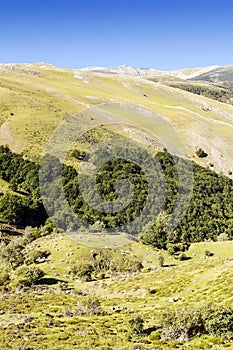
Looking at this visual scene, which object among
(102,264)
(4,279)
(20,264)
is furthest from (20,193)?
(4,279)

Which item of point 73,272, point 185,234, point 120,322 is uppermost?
point 120,322

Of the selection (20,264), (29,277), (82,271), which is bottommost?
(20,264)

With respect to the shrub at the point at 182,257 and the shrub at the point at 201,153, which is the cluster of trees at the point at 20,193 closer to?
the shrub at the point at 182,257

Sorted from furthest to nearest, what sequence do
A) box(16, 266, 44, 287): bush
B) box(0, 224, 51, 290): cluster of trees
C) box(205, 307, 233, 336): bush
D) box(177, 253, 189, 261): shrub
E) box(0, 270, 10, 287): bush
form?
1. box(177, 253, 189, 261): shrub
2. box(0, 270, 10, 287): bush
3. box(0, 224, 51, 290): cluster of trees
4. box(16, 266, 44, 287): bush
5. box(205, 307, 233, 336): bush

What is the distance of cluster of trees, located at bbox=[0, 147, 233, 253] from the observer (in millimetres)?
67125

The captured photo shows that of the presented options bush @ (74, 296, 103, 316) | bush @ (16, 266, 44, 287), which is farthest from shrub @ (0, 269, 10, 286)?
bush @ (74, 296, 103, 316)

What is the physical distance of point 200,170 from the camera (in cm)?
12375

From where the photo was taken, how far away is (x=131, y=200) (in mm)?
61938

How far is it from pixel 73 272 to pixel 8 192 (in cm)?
4233

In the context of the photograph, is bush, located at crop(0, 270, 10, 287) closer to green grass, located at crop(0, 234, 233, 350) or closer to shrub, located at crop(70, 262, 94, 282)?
green grass, located at crop(0, 234, 233, 350)

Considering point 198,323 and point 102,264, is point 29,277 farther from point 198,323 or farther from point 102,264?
point 198,323

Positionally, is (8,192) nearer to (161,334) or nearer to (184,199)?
(184,199)

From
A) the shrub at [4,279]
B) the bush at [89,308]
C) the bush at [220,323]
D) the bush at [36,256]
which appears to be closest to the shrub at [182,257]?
the bush at [36,256]

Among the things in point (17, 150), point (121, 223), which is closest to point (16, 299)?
point (121, 223)
